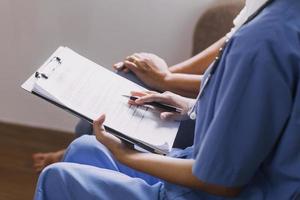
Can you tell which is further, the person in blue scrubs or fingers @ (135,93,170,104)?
fingers @ (135,93,170,104)

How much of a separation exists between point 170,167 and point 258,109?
229 millimetres

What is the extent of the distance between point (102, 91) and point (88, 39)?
59cm

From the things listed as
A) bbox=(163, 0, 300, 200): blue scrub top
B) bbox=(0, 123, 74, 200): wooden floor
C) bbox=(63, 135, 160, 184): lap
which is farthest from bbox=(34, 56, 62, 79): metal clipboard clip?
bbox=(0, 123, 74, 200): wooden floor

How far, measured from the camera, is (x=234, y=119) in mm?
739

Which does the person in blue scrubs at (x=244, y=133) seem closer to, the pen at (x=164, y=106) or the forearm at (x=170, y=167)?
the forearm at (x=170, y=167)

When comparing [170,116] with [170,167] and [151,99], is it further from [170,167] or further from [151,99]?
[170,167]

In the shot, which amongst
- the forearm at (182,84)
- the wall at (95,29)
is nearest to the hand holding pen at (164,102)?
the forearm at (182,84)

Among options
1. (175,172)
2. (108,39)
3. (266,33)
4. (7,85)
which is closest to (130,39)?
(108,39)

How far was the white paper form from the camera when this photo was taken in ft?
3.32

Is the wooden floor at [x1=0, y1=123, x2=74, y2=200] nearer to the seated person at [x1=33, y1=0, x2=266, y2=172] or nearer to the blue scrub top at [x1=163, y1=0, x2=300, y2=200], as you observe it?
the seated person at [x1=33, y1=0, x2=266, y2=172]

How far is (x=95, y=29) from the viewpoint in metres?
1.66

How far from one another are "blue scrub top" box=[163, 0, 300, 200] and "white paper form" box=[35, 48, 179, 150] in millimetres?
215

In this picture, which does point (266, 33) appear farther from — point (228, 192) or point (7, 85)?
point (7, 85)

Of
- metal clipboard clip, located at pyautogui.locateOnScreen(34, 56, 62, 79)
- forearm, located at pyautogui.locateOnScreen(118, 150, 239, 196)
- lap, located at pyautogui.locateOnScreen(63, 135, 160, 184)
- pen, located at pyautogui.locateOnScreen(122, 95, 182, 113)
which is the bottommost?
lap, located at pyautogui.locateOnScreen(63, 135, 160, 184)
